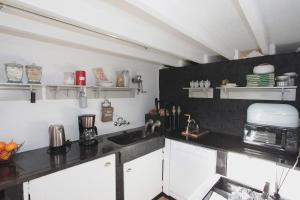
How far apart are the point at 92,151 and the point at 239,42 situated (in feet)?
7.19

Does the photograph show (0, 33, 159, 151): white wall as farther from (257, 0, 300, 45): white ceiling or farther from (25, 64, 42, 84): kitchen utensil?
(257, 0, 300, 45): white ceiling

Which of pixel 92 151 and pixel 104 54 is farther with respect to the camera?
pixel 104 54

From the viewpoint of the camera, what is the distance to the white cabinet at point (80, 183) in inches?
49.2

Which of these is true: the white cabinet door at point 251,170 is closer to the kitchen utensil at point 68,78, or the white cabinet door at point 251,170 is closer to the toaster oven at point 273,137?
the toaster oven at point 273,137

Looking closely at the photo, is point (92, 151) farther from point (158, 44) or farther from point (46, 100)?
point (158, 44)

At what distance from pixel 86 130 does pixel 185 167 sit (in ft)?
4.28

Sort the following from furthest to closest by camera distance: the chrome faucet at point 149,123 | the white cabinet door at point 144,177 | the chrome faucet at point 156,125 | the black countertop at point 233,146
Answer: the chrome faucet at point 149,123
the chrome faucet at point 156,125
the white cabinet door at point 144,177
the black countertop at point 233,146

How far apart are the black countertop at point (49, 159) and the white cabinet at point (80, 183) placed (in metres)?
0.05

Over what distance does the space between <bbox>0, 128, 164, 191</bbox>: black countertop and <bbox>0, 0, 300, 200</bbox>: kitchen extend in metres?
0.01

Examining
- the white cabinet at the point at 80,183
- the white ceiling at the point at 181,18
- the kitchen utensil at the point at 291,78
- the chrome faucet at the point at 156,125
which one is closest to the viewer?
the white ceiling at the point at 181,18

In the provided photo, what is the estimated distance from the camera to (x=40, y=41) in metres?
1.74

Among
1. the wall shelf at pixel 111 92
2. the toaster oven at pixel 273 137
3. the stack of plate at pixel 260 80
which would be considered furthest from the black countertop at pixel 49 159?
the stack of plate at pixel 260 80

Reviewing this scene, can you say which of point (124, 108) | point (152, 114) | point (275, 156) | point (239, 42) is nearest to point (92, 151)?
point (124, 108)

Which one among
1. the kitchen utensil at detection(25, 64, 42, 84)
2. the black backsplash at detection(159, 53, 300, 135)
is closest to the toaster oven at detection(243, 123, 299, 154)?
the black backsplash at detection(159, 53, 300, 135)
